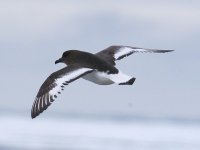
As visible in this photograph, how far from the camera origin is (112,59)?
29.1 m

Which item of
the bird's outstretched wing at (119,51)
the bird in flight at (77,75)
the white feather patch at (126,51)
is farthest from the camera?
the white feather patch at (126,51)

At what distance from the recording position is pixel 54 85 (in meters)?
26.2

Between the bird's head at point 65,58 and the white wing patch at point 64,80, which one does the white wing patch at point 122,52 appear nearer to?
the bird's head at point 65,58

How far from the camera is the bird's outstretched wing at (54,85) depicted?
82.9ft

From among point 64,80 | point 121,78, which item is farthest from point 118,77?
point 64,80

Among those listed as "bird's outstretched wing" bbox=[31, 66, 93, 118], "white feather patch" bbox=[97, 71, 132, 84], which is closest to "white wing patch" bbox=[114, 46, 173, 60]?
"bird's outstretched wing" bbox=[31, 66, 93, 118]

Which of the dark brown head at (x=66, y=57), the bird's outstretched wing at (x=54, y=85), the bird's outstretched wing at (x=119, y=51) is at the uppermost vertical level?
the bird's outstretched wing at (x=119, y=51)

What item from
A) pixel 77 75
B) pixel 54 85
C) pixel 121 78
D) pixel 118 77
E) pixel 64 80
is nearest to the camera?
pixel 121 78

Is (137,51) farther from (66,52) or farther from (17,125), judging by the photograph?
(17,125)

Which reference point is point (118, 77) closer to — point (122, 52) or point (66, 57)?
point (66, 57)

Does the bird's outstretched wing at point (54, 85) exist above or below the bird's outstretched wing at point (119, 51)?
below

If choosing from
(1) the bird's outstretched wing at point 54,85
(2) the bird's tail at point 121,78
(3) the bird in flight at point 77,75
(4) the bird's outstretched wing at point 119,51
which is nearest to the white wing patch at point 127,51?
(4) the bird's outstretched wing at point 119,51

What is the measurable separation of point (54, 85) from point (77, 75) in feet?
2.68

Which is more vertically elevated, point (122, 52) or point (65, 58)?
point (122, 52)
